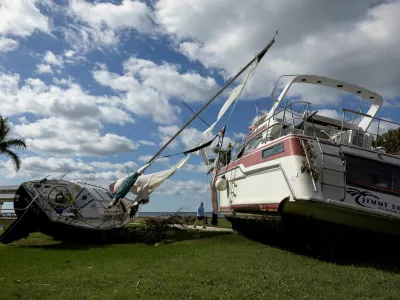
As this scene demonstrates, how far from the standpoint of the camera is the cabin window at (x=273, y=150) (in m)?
10.8

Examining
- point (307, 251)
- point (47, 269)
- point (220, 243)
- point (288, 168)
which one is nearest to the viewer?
point (47, 269)

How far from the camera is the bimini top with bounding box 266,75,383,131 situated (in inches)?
554

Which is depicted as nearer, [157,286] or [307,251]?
[157,286]

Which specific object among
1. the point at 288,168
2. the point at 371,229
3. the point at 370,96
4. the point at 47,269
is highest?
the point at 370,96

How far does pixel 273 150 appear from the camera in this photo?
11297mm

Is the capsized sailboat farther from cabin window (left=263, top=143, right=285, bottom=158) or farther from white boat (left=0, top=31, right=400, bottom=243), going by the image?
cabin window (left=263, top=143, right=285, bottom=158)

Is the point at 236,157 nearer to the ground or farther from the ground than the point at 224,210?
farther from the ground

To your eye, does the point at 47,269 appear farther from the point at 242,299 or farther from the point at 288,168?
the point at 288,168

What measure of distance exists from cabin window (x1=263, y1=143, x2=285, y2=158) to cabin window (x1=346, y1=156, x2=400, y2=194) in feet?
5.79

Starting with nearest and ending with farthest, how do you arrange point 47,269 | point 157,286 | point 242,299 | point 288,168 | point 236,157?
1. point 242,299
2. point 157,286
3. point 47,269
4. point 288,168
5. point 236,157

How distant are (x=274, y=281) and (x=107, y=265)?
4.47 m

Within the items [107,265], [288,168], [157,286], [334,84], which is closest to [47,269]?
[107,265]

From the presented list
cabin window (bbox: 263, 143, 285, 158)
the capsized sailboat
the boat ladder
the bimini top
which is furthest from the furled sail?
the boat ladder

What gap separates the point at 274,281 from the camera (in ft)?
24.3
